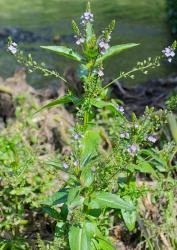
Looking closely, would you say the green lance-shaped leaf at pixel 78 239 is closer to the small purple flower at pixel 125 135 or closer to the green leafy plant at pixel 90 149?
the green leafy plant at pixel 90 149

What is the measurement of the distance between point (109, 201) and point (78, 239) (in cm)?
19

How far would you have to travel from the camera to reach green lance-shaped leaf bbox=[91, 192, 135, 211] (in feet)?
6.69

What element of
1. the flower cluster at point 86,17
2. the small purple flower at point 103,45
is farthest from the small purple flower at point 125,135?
the flower cluster at point 86,17

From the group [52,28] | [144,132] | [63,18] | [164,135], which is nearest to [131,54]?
[52,28]

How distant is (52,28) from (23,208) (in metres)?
7.72

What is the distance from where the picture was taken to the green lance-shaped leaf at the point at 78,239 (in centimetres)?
207

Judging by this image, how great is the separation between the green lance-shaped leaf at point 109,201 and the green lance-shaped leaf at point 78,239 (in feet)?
0.43

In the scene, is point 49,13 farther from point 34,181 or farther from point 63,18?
point 34,181

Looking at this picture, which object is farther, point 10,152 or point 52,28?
point 52,28

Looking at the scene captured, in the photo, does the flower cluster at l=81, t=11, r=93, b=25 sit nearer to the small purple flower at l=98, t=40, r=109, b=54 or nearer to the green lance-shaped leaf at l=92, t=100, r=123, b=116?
the small purple flower at l=98, t=40, r=109, b=54

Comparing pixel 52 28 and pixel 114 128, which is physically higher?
pixel 52 28

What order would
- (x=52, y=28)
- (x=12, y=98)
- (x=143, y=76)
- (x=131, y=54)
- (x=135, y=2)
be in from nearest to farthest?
(x=12, y=98), (x=143, y=76), (x=131, y=54), (x=52, y=28), (x=135, y=2)

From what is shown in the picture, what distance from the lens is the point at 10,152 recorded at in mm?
3002

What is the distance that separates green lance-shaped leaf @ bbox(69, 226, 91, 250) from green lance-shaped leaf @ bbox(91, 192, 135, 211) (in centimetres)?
13
